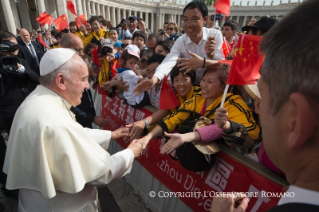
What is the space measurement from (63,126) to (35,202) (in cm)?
79

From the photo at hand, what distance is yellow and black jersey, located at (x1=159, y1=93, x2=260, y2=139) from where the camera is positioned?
63.0 inches

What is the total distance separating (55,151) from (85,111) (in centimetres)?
208

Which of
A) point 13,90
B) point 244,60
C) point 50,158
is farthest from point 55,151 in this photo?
point 13,90

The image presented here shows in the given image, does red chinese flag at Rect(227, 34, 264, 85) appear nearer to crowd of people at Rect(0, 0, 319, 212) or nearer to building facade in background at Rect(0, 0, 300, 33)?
crowd of people at Rect(0, 0, 319, 212)

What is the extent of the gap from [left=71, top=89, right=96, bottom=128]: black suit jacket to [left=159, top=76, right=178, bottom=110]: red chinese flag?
145 cm

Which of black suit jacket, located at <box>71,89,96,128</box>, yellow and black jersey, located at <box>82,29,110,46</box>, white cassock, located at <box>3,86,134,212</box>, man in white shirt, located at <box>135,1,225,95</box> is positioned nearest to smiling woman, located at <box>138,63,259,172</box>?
man in white shirt, located at <box>135,1,225,95</box>

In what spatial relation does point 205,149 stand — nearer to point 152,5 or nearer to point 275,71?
point 275,71

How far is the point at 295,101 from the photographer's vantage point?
1.81ft

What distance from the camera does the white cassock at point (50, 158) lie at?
1.34 m

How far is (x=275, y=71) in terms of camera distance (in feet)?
2.00

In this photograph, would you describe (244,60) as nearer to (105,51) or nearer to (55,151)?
(55,151)

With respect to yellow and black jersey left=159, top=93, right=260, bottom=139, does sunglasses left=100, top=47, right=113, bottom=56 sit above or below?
above

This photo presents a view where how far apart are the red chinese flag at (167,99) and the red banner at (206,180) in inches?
16.7

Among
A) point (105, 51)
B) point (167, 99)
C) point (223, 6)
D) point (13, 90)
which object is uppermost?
point (223, 6)
